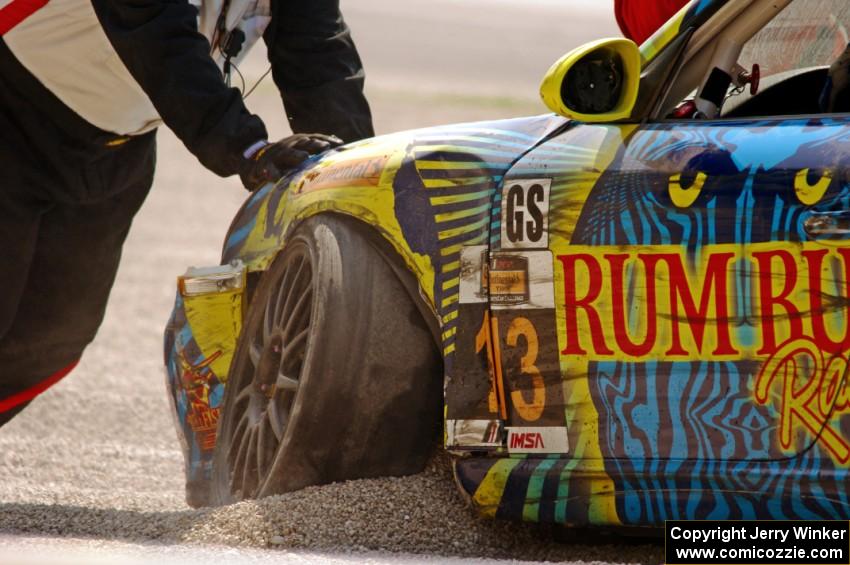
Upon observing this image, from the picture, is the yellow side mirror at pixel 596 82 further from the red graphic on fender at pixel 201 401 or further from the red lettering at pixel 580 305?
the red graphic on fender at pixel 201 401

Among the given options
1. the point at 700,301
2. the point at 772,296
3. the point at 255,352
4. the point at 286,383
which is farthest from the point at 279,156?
the point at 772,296

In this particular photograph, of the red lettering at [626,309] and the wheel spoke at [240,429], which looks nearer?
the red lettering at [626,309]

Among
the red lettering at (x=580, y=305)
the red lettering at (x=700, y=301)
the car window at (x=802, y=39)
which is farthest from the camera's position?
the car window at (x=802, y=39)

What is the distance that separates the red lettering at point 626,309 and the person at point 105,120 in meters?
1.34

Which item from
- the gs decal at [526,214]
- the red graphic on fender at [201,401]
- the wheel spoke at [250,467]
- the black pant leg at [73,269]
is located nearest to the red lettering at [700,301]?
the gs decal at [526,214]

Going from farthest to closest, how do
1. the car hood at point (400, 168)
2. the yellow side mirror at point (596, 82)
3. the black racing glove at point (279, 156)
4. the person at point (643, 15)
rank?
the black racing glove at point (279, 156) < the person at point (643, 15) < the car hood at point (400, 168) < the yellow side mirror at point (596, 82)

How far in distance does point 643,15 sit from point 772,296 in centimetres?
141

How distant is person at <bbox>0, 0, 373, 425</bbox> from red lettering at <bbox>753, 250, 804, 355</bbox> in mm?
1651

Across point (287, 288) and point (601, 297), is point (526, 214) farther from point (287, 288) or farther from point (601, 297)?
point (287, 288)

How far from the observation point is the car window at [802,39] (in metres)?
3.99

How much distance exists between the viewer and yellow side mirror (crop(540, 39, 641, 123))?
12.2 feet

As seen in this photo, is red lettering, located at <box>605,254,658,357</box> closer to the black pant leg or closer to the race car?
the race car

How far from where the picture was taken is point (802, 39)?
13.6 feet

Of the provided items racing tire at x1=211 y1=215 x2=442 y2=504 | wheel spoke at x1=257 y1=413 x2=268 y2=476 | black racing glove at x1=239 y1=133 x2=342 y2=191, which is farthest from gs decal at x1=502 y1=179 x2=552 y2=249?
black racing glove at x1=239 y1=133 x2=342 y2=191
